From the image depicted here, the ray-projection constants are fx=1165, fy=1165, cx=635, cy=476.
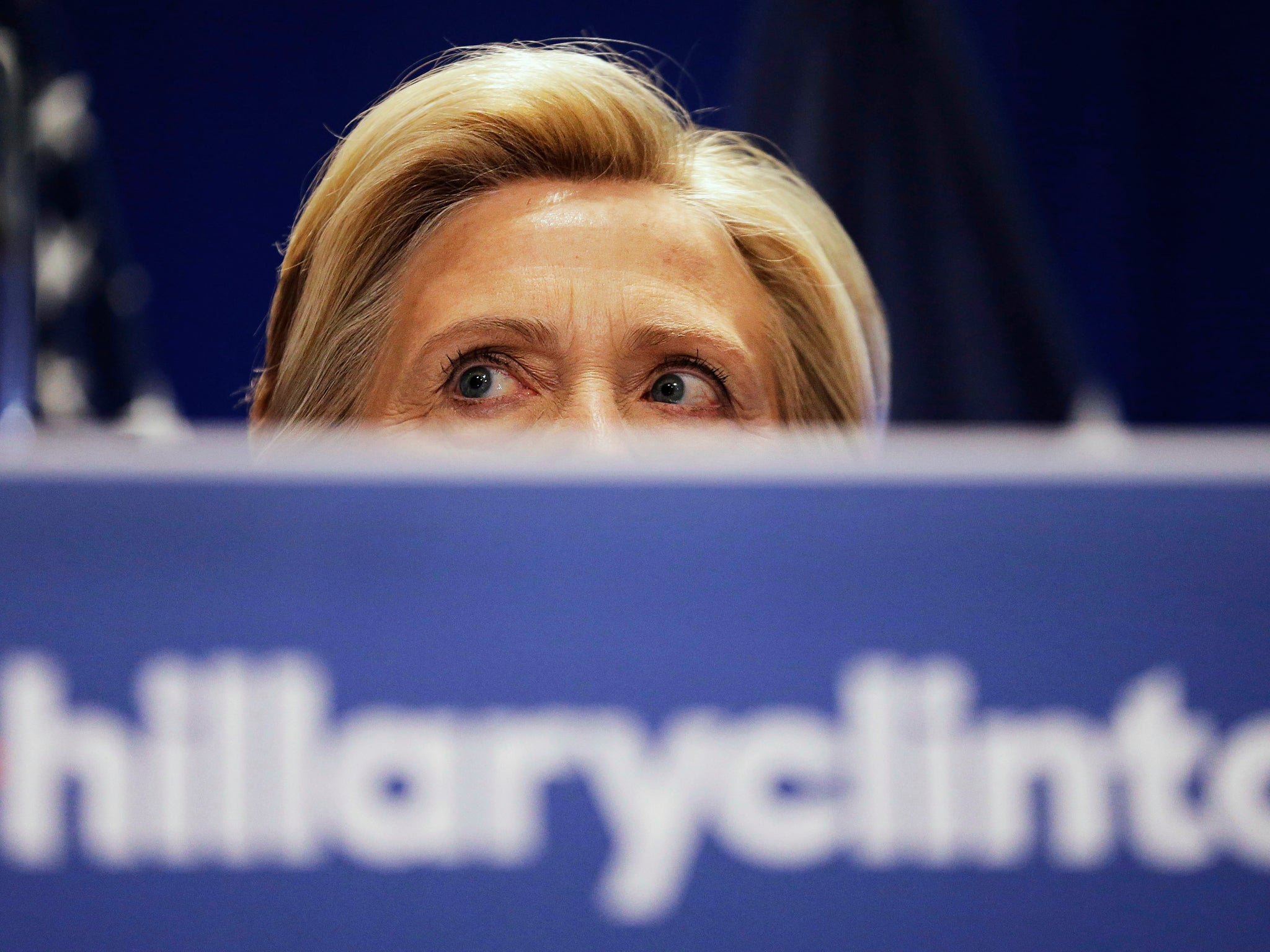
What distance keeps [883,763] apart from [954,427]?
1.35 metres

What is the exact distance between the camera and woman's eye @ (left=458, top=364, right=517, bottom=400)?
0.76 metres

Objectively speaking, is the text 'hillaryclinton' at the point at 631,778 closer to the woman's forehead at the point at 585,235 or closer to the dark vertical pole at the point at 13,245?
the woman's forehead at the point at 585,235

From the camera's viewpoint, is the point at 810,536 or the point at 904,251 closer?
the point at 810,536

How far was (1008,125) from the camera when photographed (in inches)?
77.5

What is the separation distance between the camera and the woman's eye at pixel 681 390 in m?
0.77

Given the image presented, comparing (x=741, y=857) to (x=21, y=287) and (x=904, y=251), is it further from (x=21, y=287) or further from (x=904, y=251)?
(x=904, y=251)

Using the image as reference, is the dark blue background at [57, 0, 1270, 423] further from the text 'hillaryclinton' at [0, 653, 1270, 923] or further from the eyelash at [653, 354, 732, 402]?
the text 'hillaryclinton' at [0, 653, 1270, 923]

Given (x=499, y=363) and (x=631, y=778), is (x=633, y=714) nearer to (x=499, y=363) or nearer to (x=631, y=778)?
(x=631, y=778)

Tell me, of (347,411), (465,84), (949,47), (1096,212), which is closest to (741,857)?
(347,411)

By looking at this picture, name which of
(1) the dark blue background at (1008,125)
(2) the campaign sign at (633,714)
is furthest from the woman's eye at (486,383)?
(1) the dark blue background at (1008,125)

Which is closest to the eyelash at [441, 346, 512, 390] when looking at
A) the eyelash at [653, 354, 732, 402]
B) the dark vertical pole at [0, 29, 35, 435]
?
the eyelash at [653, 354, 732, 402]

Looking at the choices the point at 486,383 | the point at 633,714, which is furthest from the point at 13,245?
the point at 633,714

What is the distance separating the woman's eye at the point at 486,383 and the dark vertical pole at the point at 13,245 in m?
0.76

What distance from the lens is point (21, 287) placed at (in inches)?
55.4
